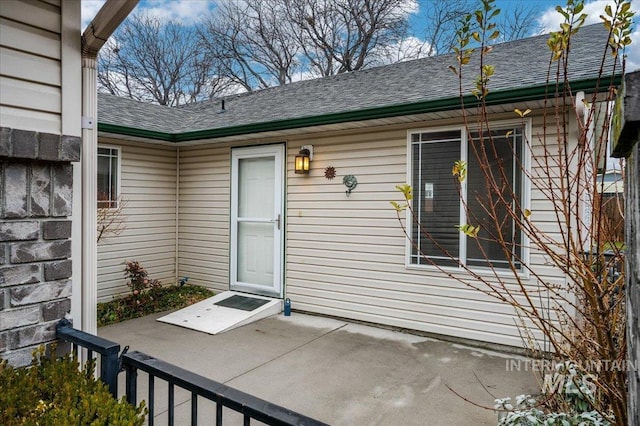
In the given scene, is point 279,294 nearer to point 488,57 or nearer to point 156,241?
point 156,241

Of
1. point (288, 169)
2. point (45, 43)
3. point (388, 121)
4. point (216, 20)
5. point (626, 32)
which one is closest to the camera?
point (626, 32)

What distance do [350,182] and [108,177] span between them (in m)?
3.48

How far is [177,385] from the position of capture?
56.3 inches

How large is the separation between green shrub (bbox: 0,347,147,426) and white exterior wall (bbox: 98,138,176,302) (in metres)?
4.39

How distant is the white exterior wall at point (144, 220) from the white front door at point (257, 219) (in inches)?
49.1

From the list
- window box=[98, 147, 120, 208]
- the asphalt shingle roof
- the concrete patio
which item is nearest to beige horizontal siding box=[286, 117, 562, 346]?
the concrete patio

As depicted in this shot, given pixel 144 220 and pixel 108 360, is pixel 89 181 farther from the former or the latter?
pixel 144 220

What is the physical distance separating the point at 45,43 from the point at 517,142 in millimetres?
3957

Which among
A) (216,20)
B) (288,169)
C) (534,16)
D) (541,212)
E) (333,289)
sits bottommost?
(333,289)

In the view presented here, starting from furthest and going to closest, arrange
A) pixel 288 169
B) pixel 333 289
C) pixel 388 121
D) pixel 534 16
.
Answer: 1. pixel 534 16
2. pixel 288 169
3. pixel 333 289
4. pixel 388 121

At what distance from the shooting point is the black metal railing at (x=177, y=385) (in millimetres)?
1215

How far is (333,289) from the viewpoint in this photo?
17.0 ft

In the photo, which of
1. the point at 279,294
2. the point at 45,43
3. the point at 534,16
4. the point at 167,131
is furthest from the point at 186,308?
the point at 534,16

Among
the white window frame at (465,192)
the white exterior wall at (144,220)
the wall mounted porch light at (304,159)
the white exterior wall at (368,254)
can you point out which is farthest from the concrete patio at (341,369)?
the wall mounted porch light at (304,159)
